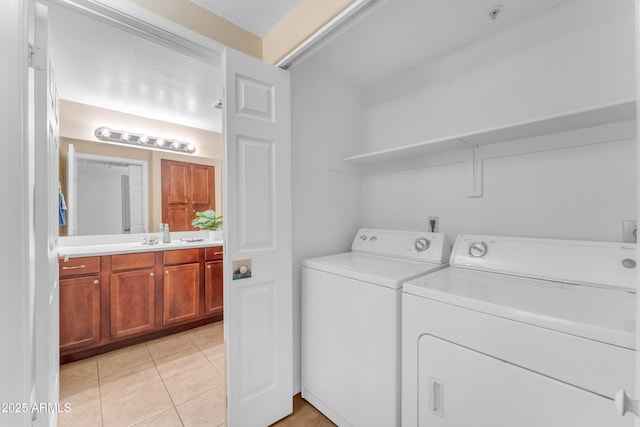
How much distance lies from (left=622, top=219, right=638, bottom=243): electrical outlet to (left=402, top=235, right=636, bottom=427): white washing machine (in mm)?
148

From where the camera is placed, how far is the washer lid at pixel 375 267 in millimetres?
1298

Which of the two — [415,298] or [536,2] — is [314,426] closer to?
[415,298]

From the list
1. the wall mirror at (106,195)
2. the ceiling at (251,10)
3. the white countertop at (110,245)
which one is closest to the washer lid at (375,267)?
the white countertop at (110,245)

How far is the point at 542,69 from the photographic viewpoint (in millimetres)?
1456

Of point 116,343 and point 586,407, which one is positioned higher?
point 586,407

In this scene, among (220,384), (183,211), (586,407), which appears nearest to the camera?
(586,407)

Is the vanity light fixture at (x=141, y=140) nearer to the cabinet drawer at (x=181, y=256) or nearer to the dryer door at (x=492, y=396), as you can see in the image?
the cabinet drawer at (x=181, y=256)

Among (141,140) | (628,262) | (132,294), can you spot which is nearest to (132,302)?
(132,294)

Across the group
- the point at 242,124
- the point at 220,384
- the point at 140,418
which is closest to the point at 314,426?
the point at 220,384

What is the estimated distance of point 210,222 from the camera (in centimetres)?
336

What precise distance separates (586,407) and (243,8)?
2.17 m

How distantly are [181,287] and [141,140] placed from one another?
1.76 metres

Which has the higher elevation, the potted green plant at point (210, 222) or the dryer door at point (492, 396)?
the potted green plant at point (210, 222)

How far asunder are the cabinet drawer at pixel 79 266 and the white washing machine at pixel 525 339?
259cm
